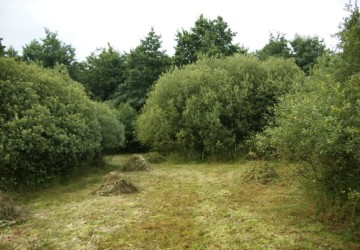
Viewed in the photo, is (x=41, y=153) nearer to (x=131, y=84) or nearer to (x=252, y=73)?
(x=252, y=73)

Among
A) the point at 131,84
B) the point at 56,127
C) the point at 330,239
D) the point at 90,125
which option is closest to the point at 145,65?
the point at 131,84

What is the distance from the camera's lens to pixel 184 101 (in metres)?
19.7

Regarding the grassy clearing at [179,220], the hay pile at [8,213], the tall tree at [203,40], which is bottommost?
the grassy clearing at [179,220]

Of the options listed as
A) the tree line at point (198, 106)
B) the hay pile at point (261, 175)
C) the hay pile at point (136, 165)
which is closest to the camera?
A: the tree line at point (198, 106)

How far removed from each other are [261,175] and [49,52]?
31.4 metres

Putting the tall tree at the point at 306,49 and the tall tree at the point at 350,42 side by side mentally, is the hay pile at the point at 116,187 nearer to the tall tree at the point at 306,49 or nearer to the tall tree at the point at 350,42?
the tall tree at the point at 350,42

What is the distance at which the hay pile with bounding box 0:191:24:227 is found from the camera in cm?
827

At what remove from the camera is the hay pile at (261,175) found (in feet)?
38.5

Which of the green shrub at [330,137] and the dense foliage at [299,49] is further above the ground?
the dense foliage at [299,49]

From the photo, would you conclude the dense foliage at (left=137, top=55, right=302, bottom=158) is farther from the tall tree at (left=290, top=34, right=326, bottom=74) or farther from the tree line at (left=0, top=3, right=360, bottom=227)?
the tall tree at (left=290, top=34, right=326, bottom=74)

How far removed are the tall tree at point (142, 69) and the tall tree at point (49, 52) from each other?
7475 millimetres

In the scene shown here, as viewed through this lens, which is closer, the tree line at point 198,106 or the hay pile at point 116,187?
the tree line at point 198,106

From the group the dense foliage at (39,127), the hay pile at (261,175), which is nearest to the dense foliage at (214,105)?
the hay pile at (261,175)

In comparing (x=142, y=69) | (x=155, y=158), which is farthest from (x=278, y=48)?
(x=155, y=158)
